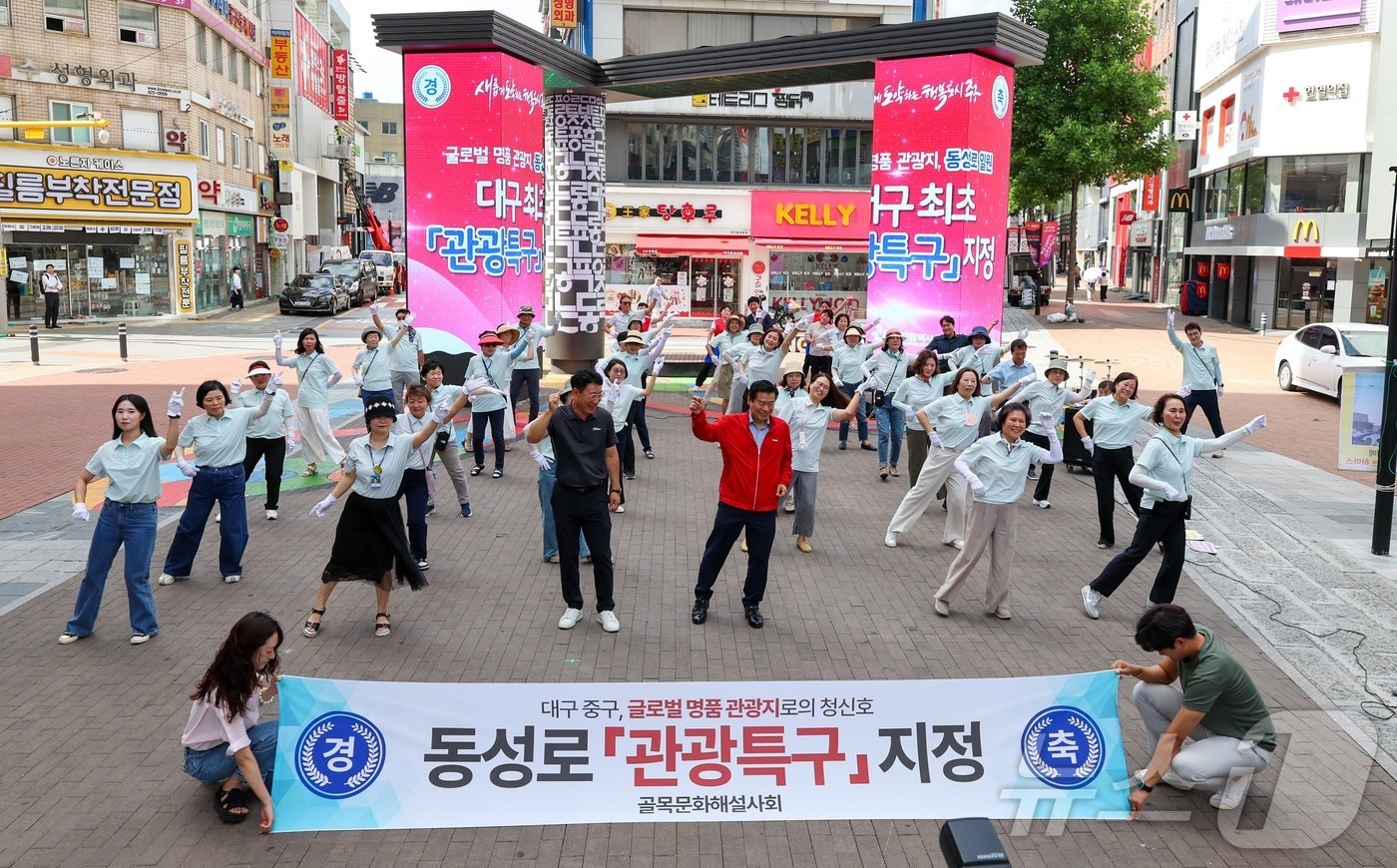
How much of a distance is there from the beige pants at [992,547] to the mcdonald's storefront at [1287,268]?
31.0 m

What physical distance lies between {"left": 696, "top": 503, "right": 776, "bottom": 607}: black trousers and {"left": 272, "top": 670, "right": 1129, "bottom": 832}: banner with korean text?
295cm

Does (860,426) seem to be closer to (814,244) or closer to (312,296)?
(814,244)

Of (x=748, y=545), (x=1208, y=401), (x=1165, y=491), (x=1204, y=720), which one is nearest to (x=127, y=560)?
(x=748, y=545)

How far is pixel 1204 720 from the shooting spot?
6.09 meters

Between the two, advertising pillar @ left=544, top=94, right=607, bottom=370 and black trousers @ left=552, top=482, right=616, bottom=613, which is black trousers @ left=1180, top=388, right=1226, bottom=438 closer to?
black trousers @ left=552, top=482, right=616, bottom=613

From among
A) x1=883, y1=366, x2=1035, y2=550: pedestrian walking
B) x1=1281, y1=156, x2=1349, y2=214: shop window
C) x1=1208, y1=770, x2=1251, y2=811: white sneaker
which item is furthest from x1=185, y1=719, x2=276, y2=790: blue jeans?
x1=1281, y1=156, x2=1349, y2=214: shop window

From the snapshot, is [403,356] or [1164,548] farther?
[403,356]

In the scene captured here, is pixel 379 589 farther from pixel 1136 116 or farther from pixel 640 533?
pixel 1136 116

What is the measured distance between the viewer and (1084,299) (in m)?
59.9

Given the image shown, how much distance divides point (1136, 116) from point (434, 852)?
40473 millimetres

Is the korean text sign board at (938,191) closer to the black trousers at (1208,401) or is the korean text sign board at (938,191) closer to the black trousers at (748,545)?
the black trousers at (1208,401)

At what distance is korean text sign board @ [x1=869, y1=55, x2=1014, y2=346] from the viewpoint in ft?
60.8

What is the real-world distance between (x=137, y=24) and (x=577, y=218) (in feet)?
71.8

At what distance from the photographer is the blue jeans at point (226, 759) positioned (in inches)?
226
